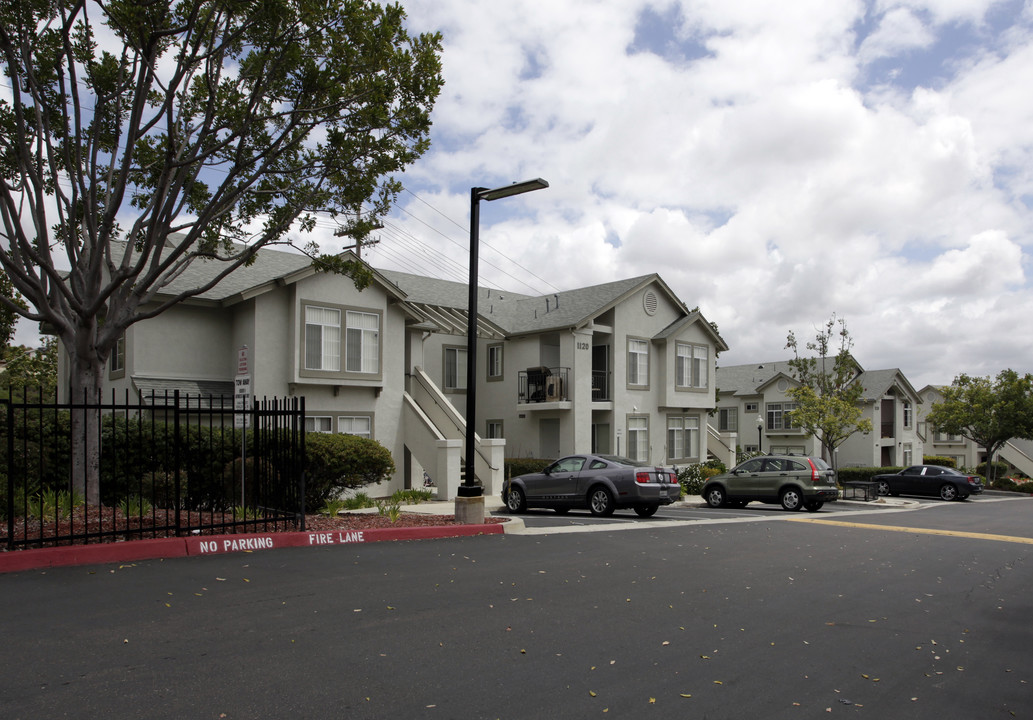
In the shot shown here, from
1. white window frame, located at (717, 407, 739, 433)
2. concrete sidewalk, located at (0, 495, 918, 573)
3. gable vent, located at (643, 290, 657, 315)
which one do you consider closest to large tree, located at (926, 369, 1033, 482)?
white window frame, located at (717, 407, 739, 433)

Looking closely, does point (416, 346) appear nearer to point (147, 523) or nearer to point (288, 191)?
point (288, 191)

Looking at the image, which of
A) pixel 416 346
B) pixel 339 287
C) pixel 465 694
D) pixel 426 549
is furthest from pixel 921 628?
pixel 416 346

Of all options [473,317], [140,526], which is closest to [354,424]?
[473,317]

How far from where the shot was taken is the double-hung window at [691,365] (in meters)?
33.2

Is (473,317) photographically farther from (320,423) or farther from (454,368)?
(454,368)

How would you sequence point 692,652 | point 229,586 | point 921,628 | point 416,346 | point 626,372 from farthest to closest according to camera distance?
point 626,372 < point 416,346 < point 229,586 < point 921,628 < point 692,652

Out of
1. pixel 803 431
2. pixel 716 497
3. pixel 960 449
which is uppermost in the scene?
pixel 803 431

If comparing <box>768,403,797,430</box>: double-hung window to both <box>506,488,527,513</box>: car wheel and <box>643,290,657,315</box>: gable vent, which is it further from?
<box>506,488,527,513</box>: car wheel

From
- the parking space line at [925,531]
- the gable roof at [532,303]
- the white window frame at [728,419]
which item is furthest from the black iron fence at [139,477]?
the white window frame at [728,419]

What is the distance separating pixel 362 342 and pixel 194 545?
14.0 m

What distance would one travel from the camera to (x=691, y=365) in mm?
33719

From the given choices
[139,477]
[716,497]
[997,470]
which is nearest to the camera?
[139,477]

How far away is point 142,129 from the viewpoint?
13891 millimetres

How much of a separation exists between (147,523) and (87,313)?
13.0 ft
